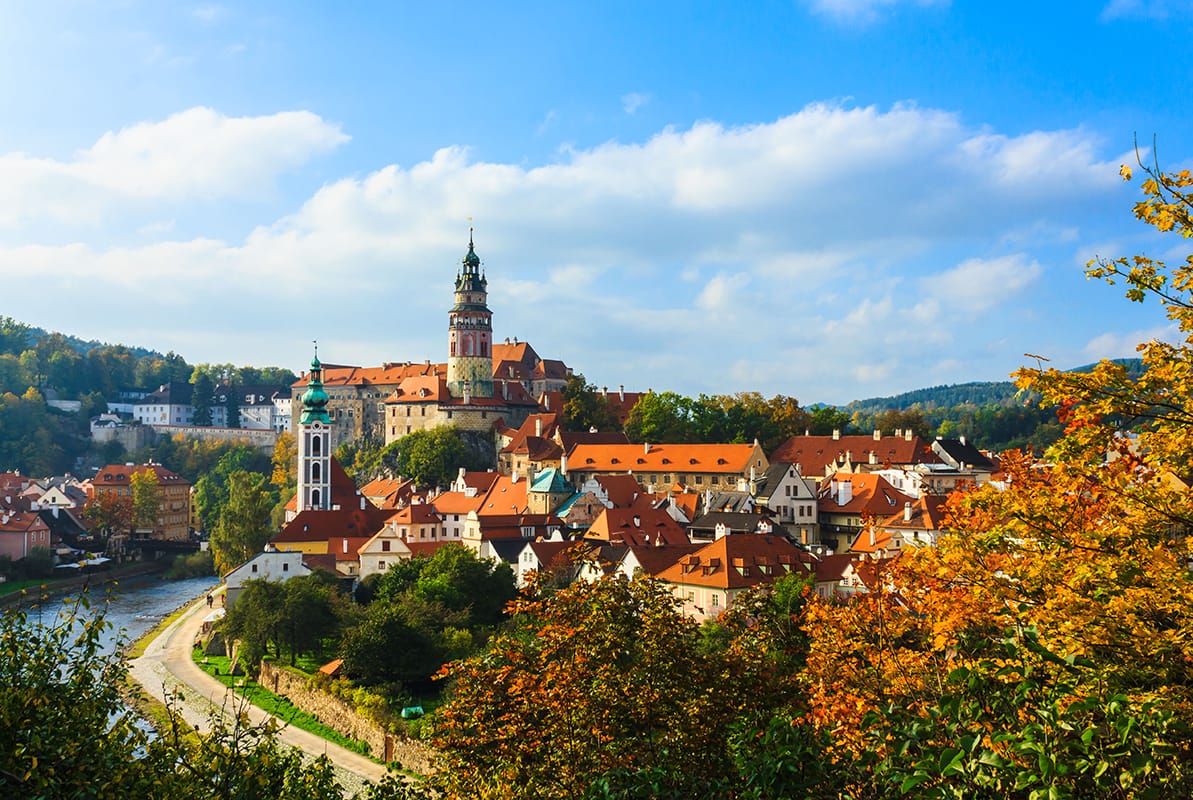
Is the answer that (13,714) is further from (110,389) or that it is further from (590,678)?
(110,389)

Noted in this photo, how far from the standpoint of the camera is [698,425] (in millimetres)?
73312

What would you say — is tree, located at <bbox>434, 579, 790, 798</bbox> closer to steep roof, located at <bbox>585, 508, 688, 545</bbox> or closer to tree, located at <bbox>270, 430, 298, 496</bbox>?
steep roof, located at <bbox>585, 508, 688, 545</bbox>

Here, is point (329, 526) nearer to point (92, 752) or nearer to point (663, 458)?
point (663, 458)

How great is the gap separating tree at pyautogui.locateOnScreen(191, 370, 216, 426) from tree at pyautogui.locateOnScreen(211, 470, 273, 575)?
233 ft

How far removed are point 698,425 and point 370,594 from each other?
113ft

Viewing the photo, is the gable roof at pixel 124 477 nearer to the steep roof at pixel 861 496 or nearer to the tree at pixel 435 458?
the tree at pixel 435 458

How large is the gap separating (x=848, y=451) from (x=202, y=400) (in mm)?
83596

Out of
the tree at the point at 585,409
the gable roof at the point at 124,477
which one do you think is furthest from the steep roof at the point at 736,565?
the gable roof at the point at 124,477

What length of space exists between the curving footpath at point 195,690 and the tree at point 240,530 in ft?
9.99

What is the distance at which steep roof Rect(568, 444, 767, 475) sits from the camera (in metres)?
62.2

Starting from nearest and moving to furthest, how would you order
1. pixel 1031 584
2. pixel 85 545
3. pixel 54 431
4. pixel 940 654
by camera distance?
pixel 1031 584
pixel 940 654
pixel 85 545
pixel 54 431

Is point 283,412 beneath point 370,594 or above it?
above

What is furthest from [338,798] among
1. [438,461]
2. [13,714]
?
[438,461]

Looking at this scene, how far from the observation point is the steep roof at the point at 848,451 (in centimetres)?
6200
